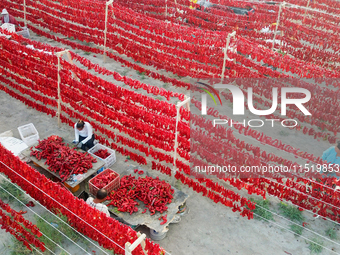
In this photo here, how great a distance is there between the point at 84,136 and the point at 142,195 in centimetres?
236

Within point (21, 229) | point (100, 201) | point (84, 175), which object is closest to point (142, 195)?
point (100, 201)

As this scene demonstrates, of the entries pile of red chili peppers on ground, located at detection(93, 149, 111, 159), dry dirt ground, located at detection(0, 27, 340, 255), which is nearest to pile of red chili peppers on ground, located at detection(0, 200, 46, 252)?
dry dirt ground, located at detection(0, 27, 340, 255)

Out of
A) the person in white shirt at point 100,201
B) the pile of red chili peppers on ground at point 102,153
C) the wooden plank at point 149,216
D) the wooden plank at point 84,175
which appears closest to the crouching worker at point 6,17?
the wooden plank at point 84,175

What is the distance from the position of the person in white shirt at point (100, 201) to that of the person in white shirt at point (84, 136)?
1.79 metres

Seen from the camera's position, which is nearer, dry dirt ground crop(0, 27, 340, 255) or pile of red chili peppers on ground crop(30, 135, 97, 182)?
dry dirt ground crop(0, 27, 340, 255)

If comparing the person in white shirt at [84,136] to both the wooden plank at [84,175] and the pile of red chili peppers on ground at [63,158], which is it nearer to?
the pile of red chili peppers on ground at [63,158]

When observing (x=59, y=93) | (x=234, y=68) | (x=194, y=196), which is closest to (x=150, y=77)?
(x=234, y=68)

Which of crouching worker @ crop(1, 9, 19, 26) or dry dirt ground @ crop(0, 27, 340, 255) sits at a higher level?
crouching worker @ crop(1, 9, 19, 26)

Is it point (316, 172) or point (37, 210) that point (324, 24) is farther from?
point (37, 210)

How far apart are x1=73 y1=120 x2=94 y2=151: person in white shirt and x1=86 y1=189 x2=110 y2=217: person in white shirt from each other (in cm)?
179

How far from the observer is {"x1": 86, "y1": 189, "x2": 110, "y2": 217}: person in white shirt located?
18.6ft

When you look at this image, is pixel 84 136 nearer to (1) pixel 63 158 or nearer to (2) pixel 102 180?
(1) pixel 63 158

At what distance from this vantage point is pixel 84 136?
7.68 meters

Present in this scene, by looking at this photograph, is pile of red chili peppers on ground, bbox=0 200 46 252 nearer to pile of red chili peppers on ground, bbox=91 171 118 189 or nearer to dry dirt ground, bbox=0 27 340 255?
dry dirt ground, bbox=0 27 340 255
